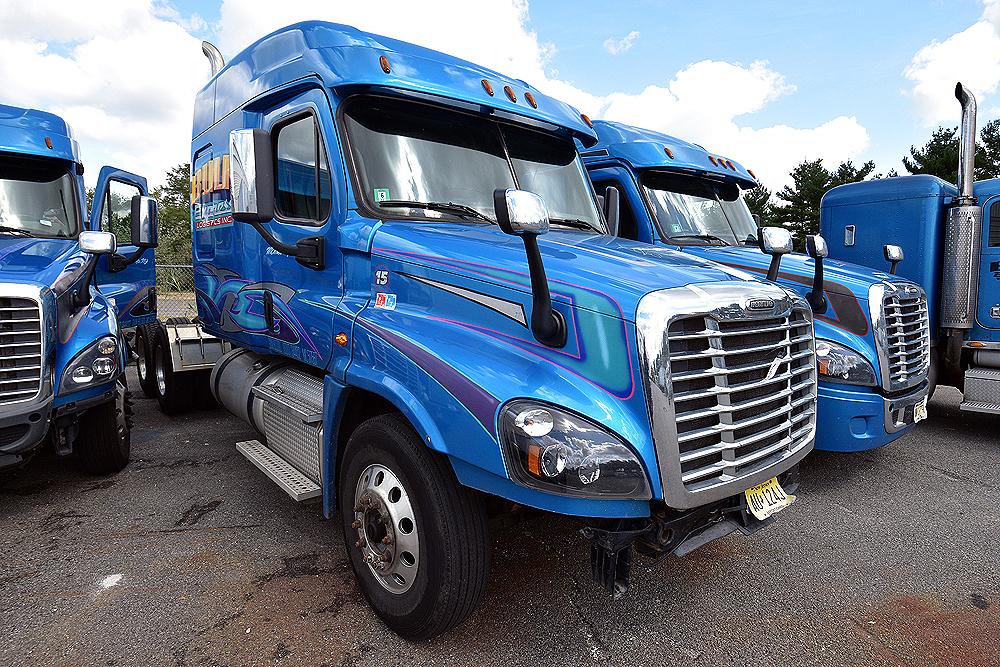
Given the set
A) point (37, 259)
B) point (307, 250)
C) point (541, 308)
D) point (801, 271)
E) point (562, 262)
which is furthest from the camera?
point (801, 271)

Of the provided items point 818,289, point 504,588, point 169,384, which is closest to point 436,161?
point 504,588

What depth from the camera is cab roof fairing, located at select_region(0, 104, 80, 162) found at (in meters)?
5.62

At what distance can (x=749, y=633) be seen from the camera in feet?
9.67

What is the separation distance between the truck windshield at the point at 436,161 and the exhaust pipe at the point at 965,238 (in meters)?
5.00

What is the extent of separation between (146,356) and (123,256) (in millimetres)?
1195

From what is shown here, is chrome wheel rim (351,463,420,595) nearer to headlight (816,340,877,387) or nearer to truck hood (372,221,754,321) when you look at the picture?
truck hood (372,221,754,321)

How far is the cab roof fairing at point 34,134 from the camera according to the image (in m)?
5.62

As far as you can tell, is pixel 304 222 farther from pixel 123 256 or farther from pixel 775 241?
pixel 123 256

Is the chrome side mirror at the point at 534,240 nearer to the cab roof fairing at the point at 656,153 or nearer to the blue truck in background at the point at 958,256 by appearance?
the cab roof fairing at the point at 656,153

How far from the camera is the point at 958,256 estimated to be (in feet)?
21.1

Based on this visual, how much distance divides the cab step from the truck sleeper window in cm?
605

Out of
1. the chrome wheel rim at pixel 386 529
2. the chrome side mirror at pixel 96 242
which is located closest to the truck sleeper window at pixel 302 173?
the chrome wheel rim at pixel 386 529

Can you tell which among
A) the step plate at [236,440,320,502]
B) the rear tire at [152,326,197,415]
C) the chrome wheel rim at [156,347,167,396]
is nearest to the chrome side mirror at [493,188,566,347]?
the step plate at [236,440,320,502]

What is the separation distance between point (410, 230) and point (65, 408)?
286 centimetres
